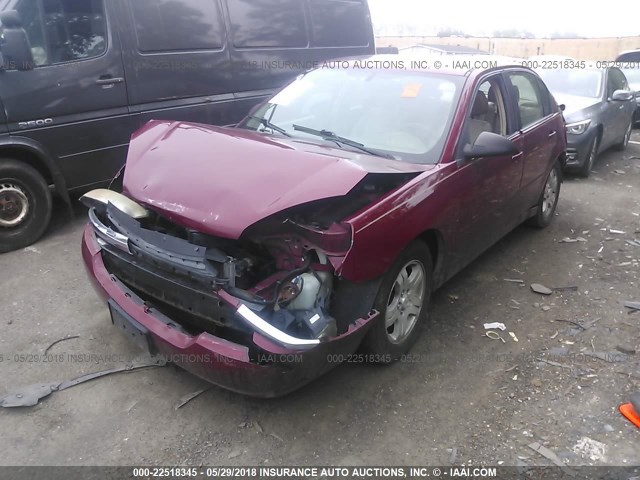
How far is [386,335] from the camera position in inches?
120

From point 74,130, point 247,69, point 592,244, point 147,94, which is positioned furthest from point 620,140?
point 74,130

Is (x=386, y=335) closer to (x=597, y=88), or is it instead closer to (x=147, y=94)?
(x=147, y=94)

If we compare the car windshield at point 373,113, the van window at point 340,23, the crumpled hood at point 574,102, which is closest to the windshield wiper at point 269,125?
the car windshield at point 373,113

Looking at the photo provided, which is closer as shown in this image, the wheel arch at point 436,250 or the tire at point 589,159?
the wheel arch at point 436,250

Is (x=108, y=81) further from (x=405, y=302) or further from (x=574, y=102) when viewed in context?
(x=574, y=102)

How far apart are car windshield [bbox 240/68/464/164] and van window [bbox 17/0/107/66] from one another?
1.99 meters

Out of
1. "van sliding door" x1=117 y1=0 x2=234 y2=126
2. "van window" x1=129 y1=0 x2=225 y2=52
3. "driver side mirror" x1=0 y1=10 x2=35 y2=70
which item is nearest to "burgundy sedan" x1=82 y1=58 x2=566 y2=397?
"driver side mirror" x1=0 y1=10 x2=35 y2=70

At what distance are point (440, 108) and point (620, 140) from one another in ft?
23.4

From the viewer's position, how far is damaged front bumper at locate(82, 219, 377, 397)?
2.37 metres

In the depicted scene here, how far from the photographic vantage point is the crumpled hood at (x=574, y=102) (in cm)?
756

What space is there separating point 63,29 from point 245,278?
3.57 m

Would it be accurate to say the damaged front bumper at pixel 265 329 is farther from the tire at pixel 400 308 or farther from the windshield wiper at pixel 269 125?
the windshield wiper at pixel 269 125

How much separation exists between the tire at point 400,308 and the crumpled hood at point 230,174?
534mm

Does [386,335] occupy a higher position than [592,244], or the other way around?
[386,335]
